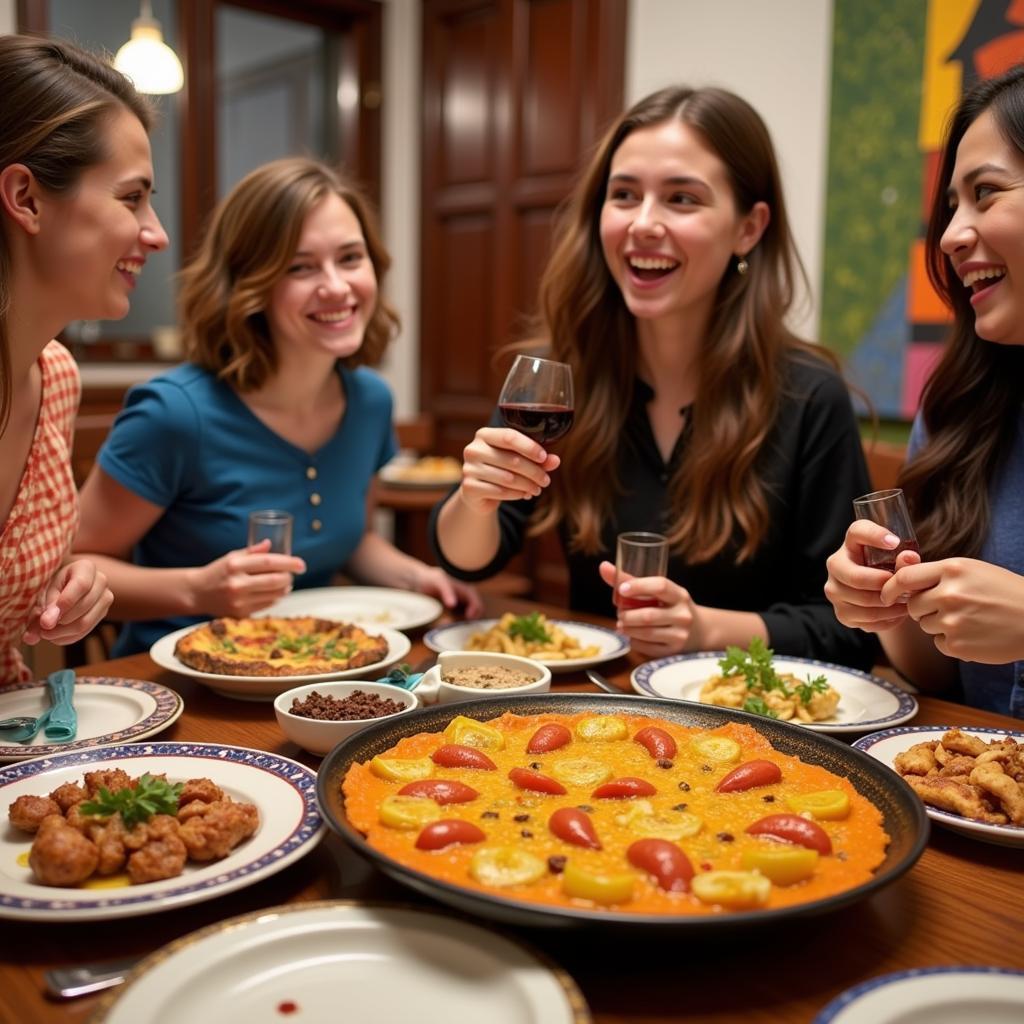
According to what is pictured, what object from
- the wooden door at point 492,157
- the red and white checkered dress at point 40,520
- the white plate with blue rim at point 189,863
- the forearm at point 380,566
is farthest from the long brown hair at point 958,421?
the wooden door at point 492,157

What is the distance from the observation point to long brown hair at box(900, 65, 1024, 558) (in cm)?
197

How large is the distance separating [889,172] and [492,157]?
8.54 feet

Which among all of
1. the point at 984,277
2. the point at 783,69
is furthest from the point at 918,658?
the point at 783,69

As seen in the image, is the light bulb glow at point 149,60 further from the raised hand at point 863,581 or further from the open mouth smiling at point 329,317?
the raised hand at point 863,581

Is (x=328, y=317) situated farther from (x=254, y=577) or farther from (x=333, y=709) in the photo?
(x=333, y=709)

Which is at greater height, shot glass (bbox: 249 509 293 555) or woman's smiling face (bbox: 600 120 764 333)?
woman's smiling face (bbox: 600 120 764 333)

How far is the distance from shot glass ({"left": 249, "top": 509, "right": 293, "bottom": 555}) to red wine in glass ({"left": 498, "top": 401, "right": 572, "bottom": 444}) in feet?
1.56

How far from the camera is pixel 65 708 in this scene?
1530 millimetres

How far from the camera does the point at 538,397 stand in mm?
1763

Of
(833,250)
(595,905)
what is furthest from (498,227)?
(595,905)

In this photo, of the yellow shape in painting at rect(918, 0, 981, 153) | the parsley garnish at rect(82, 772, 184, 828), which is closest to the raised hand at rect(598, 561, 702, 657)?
the parsley garnish at rect(82, 772, 184, 828)

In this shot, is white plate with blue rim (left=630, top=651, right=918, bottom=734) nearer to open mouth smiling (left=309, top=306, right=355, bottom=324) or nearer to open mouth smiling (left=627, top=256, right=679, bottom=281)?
open mouth smiling (left=627, top=256, right=679, bottom=281)

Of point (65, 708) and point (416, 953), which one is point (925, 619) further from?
point (65, 708)

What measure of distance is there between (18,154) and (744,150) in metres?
1.49
